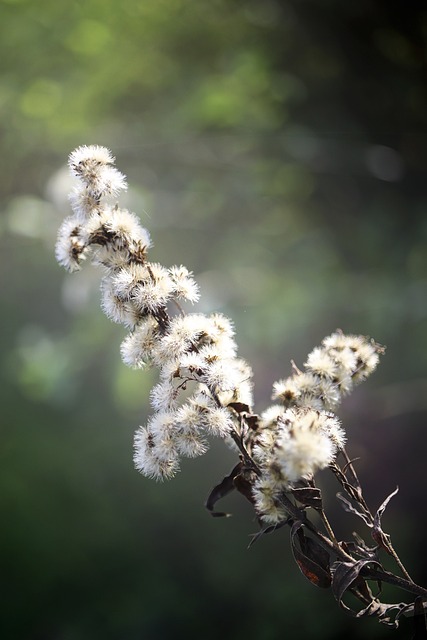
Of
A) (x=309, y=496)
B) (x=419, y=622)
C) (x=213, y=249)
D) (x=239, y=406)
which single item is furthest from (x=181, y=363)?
(x=213, y=249)

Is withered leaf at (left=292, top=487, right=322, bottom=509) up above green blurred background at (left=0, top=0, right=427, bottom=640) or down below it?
below

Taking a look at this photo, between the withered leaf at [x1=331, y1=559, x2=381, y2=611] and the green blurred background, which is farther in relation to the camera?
the green blurred background

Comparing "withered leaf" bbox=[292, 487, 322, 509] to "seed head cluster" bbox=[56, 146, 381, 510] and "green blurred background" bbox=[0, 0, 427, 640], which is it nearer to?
"seed head cluster" bbox=[56, 146, 381, 510]

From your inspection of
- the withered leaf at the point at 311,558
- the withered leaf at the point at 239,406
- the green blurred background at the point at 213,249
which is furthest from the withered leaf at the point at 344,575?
the green blurred background at the point at 213,249

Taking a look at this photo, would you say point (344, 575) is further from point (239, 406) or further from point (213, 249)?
point (213, 249)

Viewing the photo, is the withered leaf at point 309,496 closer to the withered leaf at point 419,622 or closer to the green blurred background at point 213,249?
the withered leaf at point 419,622

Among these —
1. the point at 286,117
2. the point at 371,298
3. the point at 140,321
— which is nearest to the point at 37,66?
the point at 286,117

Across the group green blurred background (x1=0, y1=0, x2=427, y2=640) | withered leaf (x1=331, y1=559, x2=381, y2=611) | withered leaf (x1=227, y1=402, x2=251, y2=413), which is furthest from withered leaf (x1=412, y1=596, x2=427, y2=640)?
green blurred background (x1=0, y1=0, x2=427, y2=640)
